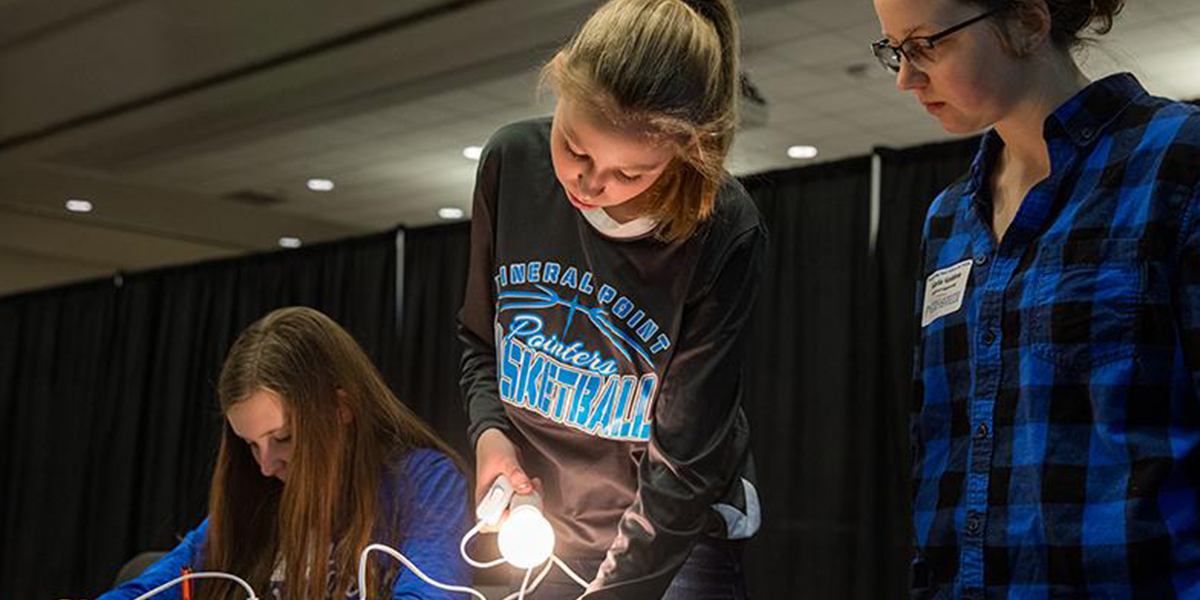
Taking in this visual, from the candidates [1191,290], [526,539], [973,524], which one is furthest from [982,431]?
[526,539]

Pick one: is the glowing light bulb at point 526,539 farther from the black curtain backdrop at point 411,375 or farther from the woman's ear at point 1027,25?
the black curtain backdrop at point 411,375

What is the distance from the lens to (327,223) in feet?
30.0

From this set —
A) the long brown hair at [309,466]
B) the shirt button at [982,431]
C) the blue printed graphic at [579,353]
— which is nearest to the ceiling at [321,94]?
the long brown hair at [309,466]

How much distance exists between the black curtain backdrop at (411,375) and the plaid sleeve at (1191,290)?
2.80m

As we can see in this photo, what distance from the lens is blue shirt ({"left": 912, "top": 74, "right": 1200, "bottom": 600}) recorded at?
0.95 metres

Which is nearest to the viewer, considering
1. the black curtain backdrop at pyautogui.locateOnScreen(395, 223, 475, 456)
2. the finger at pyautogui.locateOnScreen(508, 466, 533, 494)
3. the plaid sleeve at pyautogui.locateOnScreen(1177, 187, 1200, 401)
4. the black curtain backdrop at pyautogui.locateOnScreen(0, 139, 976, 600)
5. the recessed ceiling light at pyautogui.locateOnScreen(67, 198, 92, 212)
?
the plaid sleeve at pyautogui.locateOnScreen(1177, 187, 1200, 401)

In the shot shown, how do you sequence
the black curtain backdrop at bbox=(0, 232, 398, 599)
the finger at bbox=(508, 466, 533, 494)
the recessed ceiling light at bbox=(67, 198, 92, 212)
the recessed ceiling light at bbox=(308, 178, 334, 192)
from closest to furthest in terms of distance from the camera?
the finger at bbox=(508, 466, 533, 494) < the black curtain backdrop at bbox=(0, 232, 398, 599) < the recessed ceiling light at bbox=(308, 178, 334, 192) < the recessed ceiling light at bbox=(67, 198, 92, 212)

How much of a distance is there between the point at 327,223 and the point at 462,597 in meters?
7.71

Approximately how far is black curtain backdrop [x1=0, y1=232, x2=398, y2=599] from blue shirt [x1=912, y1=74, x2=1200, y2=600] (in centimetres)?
447

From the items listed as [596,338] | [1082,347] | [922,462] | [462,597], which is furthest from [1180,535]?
[462,597]


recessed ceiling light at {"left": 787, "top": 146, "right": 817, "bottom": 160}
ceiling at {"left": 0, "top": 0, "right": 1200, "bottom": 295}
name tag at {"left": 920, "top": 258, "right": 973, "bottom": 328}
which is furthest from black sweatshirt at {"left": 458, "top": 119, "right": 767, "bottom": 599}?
recessed ceiling light at {"left": 787, "top": 146, "right": 817, "bottom": 160}

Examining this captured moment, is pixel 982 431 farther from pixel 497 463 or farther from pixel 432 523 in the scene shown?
pixel 432 523

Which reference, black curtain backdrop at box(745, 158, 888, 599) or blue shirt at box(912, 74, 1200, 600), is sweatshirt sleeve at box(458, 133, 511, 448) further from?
black curtain backdrop at box(745, 158, 888, 599)

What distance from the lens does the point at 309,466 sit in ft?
5.85
